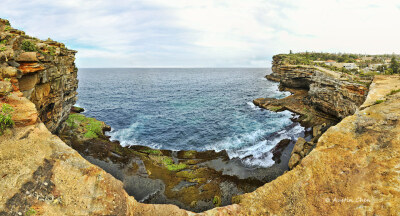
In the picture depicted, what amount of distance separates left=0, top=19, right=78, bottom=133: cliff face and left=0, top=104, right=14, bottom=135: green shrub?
342cm

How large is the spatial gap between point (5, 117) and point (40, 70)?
1052 cm

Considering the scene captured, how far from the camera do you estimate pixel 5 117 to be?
40.3 feet

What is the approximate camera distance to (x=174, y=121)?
1800 inches

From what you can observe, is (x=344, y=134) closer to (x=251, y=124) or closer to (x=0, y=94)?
(x=251, y=124)

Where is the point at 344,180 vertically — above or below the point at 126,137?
above

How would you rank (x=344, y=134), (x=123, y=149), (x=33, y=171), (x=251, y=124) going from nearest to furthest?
(x=33, y=171) → (x=344, y=134) → (x=123, y=149) → (x=251, y=124)

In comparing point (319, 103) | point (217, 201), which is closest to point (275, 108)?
point (319, 103)

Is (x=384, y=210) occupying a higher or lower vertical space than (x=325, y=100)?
lower

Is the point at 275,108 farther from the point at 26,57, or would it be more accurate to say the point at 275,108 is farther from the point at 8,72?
the point at 8,72

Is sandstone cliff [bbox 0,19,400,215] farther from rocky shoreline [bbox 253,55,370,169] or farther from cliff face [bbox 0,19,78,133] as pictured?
rocky shoreline [bbox 253,55,370,169]

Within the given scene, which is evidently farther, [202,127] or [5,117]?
[202,127]

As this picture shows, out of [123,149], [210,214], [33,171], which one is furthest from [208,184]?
[33,171]

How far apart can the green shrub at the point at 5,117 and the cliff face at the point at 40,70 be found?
3422 millimetres

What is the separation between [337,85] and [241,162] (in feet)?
93.1
